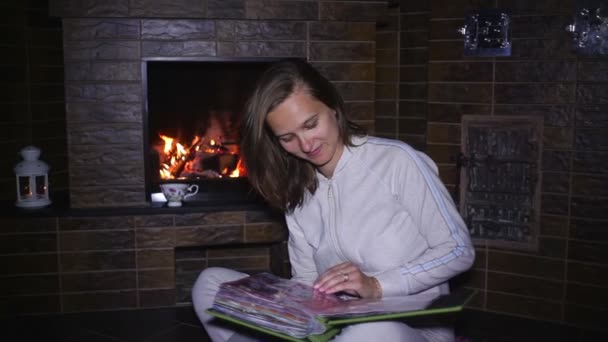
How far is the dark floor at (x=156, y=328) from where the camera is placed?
2.44 m

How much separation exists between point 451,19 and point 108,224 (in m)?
1.73

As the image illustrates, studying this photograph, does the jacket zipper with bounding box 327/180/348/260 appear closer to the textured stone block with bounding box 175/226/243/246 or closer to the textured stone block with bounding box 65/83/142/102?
the textured stone block with bounding box 175/226/243/246

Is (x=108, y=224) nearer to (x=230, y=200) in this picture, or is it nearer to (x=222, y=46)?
(x=230, y=200)

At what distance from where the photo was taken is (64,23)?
2.63 meters

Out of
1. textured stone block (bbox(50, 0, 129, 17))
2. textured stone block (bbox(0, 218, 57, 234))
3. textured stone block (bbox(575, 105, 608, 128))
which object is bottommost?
textured stone block (bbox(0, 218, 57, 234))

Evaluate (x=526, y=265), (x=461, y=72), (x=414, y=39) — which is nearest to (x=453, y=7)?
(x=461, y=72)

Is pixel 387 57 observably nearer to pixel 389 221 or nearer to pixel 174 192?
pixel 174 192

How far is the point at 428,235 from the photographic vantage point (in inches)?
58.1

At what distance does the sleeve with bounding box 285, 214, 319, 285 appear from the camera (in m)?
1.70

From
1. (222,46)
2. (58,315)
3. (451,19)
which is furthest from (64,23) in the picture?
(451,19)

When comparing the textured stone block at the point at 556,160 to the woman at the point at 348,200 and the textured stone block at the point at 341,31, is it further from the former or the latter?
the woman at the point at 348,200

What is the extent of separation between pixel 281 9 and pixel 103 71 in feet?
2.68

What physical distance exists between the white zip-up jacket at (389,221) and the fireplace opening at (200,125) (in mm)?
1310

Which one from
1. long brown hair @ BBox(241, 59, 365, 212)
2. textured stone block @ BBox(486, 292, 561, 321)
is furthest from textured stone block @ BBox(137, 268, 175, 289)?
textured stone block @ BBox(486, 292, 561, 321)
